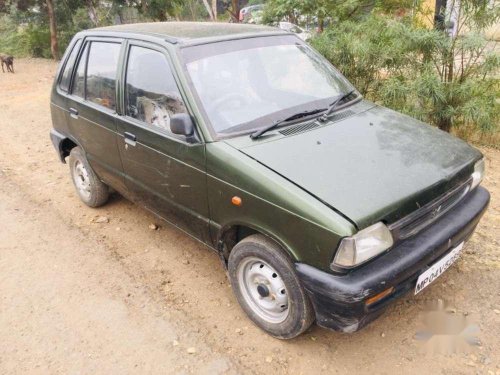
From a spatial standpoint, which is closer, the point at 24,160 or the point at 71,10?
the point at 24,160

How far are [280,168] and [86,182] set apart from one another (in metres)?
2.79

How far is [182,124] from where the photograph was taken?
8.83 ft

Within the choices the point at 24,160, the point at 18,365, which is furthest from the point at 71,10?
the point at 18,365

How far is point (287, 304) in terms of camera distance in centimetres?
267

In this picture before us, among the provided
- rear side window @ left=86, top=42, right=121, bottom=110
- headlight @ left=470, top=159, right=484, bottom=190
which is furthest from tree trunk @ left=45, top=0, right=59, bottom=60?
headlight @ left=470, top=159, right=484, bottom=190

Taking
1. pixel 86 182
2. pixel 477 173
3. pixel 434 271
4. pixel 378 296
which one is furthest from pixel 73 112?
pixel 477 173

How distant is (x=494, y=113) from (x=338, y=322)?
4.13 m

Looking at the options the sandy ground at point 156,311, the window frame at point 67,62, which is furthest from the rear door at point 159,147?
the window frame at point 67,62

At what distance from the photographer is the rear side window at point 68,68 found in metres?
4.07

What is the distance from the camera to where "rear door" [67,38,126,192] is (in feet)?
11.6

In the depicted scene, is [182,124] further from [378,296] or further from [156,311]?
[378,296]

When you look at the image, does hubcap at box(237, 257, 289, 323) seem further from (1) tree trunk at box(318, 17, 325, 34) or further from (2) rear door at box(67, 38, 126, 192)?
(1) tree trunk at box(318, 17, 325, 34)

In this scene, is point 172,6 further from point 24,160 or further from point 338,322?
point 338,322

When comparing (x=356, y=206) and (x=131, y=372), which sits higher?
(x=356, y=206)
